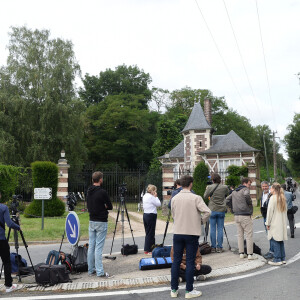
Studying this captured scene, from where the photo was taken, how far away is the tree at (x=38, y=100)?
110 ft

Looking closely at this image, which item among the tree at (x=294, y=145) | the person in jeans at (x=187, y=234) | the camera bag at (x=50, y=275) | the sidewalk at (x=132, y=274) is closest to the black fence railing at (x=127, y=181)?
the sidewalk at (x=132, y=274)

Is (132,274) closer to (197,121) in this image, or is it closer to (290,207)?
(290,207)

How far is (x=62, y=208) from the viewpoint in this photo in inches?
823

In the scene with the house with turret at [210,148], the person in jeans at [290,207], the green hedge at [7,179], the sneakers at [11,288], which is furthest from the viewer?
the house with turret at [210,148]

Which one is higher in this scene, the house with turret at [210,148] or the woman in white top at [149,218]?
the house with turret at [210,148]

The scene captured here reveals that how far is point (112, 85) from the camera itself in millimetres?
55469

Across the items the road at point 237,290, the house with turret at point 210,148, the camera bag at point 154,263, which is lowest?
the road at point 237,290

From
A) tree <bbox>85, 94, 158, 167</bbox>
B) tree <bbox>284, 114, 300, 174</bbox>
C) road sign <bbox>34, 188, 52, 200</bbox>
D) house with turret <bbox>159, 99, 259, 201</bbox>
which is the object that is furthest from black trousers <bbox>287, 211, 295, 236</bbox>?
tree <bbox>284, 114, 300, 174</bbox>

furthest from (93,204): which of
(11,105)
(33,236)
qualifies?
(11,105)

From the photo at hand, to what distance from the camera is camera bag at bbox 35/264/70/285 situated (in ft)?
21.4

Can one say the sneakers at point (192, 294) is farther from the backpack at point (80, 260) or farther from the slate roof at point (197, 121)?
the slate roof at point (197, 121)

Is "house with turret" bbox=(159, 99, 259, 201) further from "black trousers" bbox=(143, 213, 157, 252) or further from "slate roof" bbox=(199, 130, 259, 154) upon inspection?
"black trousers" bbox=(143, 213, 157, 252)

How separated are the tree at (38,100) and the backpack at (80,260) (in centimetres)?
2681

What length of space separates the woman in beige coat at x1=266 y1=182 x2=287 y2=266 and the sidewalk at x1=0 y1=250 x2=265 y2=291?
38 cm
